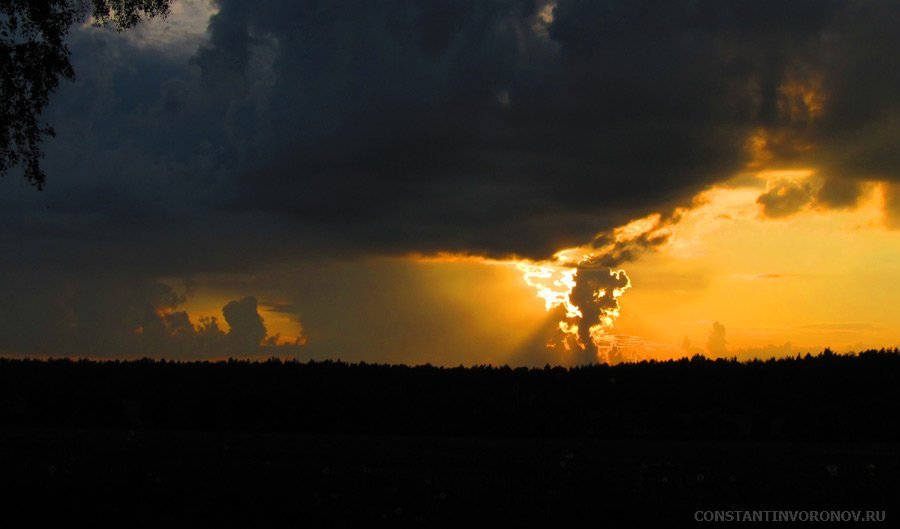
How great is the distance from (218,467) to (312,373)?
8100 cm

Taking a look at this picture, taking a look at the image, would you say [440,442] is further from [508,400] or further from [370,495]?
[370,495]

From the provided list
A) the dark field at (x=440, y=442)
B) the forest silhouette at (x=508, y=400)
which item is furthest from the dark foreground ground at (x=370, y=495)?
the forest silhouette at (x=508, y=400)

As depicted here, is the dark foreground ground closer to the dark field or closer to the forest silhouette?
the dark field

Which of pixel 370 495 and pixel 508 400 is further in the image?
pixel 508 400

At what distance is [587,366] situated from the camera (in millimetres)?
102188

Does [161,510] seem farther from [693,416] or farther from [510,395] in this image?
[510,395]

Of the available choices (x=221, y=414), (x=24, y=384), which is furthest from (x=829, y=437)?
(x=24, y=384)

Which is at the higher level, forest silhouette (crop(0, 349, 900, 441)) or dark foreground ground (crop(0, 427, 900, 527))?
forest silhouette (crop(0, 349, 900, 441))

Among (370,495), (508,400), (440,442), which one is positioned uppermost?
(508,400)

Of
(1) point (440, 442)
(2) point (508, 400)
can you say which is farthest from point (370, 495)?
(2) point (508, 400)

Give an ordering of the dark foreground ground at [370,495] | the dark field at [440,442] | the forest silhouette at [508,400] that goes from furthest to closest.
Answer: the forest silhouette at [508,400] → the dark field at [440,442] → the dark foreground ground at [370,495]

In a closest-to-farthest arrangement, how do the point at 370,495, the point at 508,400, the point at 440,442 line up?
the point at 370,495, the point at 440,442, the point at 508,400

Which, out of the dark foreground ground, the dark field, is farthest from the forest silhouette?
the dark foreground ground

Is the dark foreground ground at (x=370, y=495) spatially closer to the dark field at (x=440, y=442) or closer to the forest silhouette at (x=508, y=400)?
the dark field at (x=440, y=442)
